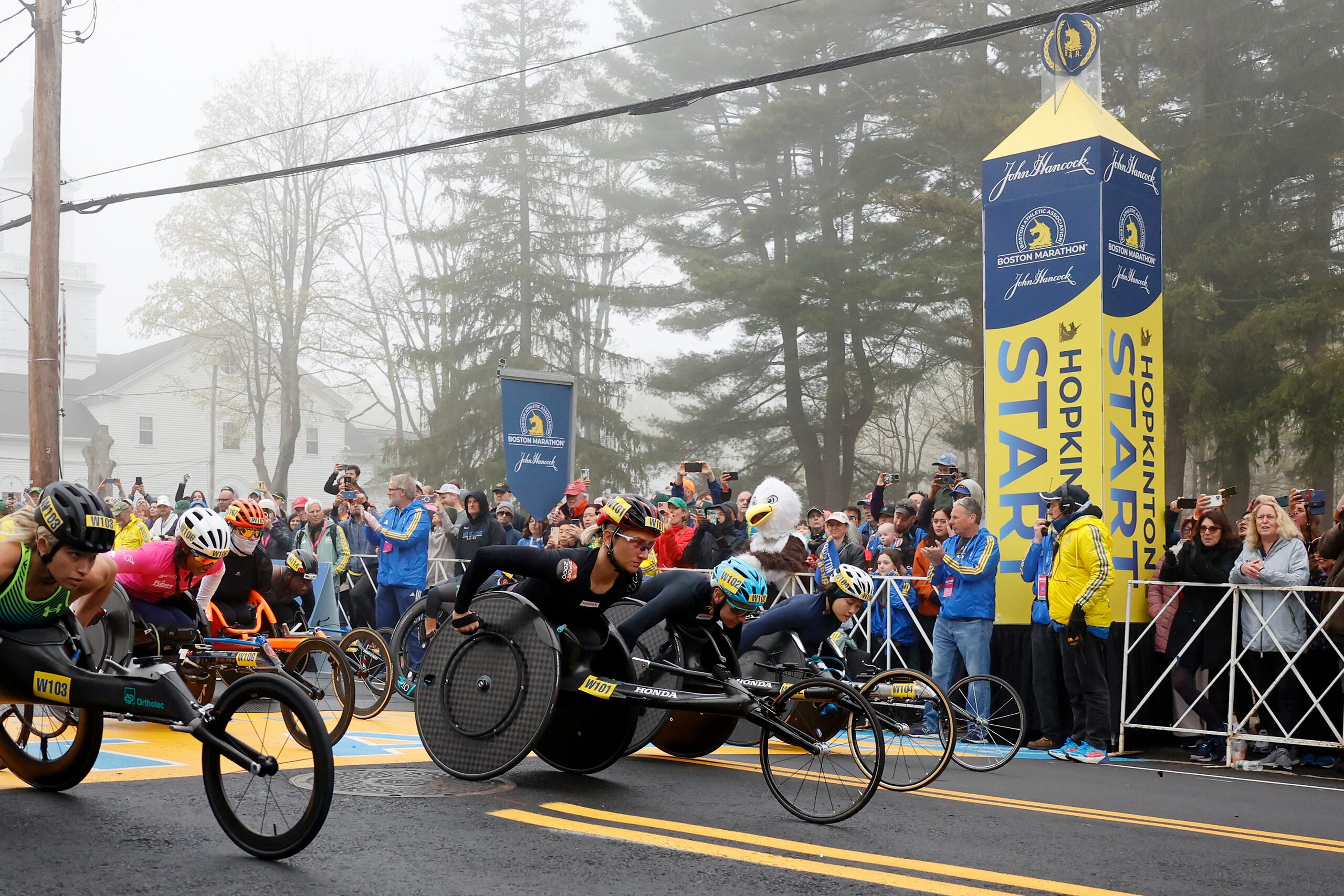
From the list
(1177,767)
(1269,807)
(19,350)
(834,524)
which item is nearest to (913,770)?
(1269,807)

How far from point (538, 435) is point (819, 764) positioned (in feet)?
36.7

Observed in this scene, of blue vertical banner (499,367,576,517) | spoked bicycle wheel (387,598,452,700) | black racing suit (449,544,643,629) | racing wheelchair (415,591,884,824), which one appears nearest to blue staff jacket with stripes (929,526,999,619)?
racing wheelchair (415,591,884,824)

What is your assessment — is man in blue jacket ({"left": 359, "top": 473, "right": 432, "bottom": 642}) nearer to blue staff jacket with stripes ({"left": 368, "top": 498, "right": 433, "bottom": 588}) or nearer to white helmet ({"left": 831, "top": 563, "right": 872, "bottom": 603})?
blue staff jacket with stripes ({"left": 368, "top": 498, "right": 433, "bottom": 588})

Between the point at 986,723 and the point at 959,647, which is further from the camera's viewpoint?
the point at 959,647

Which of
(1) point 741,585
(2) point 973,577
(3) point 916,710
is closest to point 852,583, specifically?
(3) point 916,710

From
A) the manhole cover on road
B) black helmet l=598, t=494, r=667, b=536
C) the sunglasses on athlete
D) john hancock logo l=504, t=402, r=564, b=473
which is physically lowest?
the manhole cover on road

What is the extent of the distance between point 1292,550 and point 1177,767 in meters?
2.11

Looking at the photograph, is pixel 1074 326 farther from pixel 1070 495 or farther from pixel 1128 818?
pixel 1128 818

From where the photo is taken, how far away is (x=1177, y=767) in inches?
433

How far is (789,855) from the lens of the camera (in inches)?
246

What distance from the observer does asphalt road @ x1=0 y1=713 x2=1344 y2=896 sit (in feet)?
17.8

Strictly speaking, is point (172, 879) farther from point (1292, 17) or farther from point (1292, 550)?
point (1292, 17)

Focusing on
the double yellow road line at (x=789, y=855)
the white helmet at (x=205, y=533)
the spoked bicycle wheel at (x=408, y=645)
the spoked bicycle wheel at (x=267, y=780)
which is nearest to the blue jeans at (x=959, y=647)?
the spoked bicycle wheel at (x=408, y=645)

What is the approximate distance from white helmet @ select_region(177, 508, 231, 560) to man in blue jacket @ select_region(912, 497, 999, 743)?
659cm
